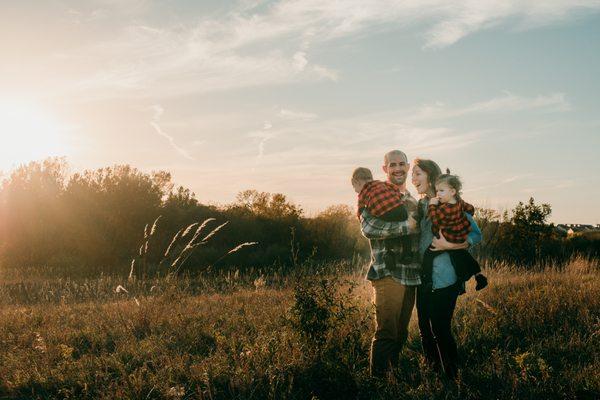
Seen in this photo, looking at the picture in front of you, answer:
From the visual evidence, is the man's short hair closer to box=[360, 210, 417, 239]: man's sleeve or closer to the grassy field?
box=[360, 210, 417, 239]: man's sleeve

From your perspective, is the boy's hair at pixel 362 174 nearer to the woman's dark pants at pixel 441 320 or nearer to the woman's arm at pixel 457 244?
the woman's arm at pixel 457 244

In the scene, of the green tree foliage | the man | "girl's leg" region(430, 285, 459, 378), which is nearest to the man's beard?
the man

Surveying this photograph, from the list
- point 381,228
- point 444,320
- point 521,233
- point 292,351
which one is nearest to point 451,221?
point 381,228

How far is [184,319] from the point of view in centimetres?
767

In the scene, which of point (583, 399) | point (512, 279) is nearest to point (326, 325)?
point (583, 399)

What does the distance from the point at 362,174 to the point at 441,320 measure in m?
1.42

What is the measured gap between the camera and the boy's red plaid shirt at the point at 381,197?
461 centimetres

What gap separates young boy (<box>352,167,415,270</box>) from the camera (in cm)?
461

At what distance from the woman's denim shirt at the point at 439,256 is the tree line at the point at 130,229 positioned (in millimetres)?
18262

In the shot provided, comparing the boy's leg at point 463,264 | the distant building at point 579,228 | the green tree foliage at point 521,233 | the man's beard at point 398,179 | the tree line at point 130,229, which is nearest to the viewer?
the boy's leg at point 463,264

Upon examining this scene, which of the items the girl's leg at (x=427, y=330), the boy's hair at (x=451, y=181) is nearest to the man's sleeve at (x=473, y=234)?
the boy's hair at (x=451, y=181)

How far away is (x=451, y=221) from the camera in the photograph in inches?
180

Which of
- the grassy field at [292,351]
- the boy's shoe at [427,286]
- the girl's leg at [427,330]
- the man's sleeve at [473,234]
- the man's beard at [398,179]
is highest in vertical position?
the man's beard at [398,179]

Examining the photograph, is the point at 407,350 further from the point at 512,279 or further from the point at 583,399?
the point at 512,279
